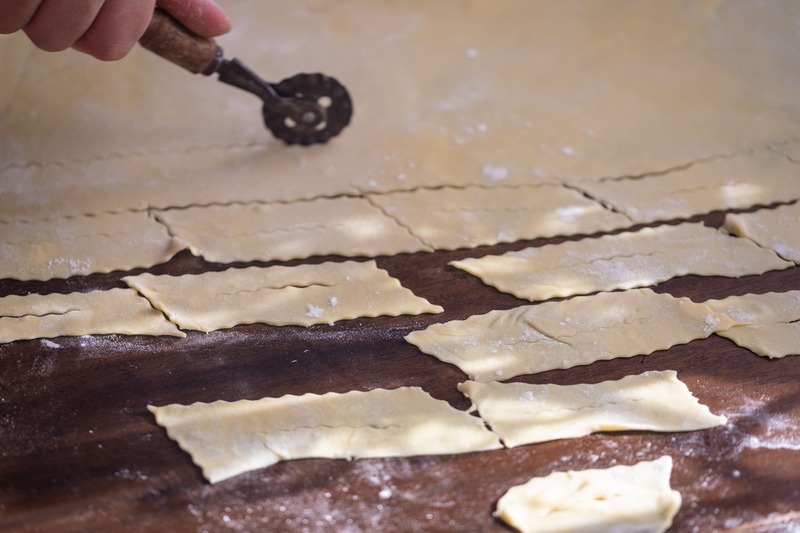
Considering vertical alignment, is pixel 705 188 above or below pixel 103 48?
below

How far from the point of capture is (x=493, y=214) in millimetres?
2166

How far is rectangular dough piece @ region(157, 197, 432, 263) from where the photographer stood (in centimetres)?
201

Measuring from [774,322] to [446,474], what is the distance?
2.75ft

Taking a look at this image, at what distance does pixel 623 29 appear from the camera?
115 inches

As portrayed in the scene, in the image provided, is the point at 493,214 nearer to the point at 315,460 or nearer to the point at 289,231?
the point at 289,231

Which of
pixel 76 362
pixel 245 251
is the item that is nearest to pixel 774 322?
pixel 245 251

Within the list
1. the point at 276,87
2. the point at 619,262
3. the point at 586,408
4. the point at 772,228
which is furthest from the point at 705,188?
the point at 276,87

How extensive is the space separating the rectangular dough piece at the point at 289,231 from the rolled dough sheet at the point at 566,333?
37 centimetres

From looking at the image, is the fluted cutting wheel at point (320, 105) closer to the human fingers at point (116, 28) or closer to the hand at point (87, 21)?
the hand at point (87, 21)

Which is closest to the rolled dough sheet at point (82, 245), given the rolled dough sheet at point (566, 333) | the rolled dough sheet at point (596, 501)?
the rolled dough sheet at point (566, 333)

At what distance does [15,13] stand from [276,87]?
0.74m

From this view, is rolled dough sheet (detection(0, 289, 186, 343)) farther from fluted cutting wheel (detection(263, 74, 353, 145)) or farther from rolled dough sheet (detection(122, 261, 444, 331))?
fluted cutting wheel (detection(263, 74, 353, 145))

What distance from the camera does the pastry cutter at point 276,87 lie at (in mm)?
1936

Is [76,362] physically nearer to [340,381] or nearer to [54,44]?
[340,381]
